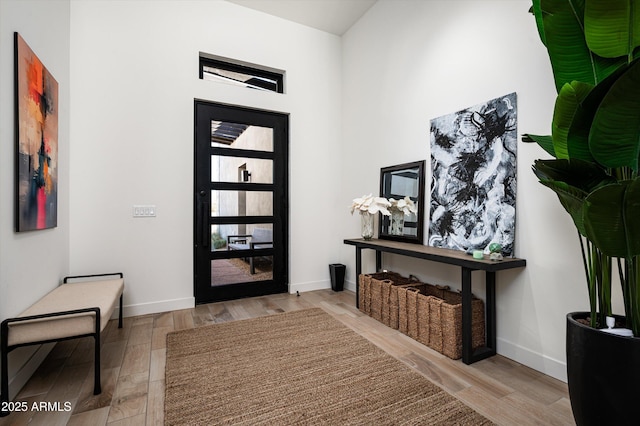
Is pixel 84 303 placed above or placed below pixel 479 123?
below

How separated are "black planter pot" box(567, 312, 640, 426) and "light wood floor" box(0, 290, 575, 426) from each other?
40cm

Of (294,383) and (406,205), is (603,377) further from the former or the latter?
(406,205)

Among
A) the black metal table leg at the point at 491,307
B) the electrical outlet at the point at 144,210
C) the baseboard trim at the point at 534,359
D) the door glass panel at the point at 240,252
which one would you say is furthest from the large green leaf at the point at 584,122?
the electrical outlet at the point at 144,210

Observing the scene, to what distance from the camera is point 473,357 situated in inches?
81.7

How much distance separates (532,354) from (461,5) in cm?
266

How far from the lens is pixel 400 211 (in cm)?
299

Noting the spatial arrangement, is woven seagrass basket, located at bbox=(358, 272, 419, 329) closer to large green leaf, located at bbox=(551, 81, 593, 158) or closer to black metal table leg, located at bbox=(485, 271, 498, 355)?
black metal table leg, located at bbox=(485, 271, 498, 355)

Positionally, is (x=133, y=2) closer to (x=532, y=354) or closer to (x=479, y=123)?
(x=479, y=123)

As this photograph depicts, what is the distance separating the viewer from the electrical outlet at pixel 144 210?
10.0 feet

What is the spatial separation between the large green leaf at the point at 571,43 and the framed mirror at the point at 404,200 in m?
1.55

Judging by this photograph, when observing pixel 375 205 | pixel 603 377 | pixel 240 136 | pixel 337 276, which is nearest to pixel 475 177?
pixel 375 205

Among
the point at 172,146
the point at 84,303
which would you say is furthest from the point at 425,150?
the point at 84,303

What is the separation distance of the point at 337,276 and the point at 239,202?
152 centimetres


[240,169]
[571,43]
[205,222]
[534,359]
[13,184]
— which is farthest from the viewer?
[240,169]
